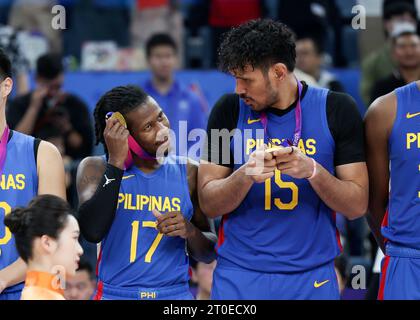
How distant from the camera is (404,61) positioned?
8.75 m

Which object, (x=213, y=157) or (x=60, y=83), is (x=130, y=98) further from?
(x=60, y=83)

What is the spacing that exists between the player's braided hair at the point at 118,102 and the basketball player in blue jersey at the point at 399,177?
1285mm

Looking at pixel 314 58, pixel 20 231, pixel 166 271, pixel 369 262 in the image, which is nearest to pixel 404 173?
pixel 166 271

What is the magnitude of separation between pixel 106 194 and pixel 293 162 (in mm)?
1035

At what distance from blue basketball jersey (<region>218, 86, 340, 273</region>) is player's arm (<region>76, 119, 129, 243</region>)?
2.02 ft

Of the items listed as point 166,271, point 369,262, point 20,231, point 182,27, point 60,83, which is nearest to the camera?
point 20,231

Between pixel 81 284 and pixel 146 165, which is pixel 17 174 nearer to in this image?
pixel 146 165

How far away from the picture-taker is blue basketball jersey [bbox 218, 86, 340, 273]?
4895 millimetres

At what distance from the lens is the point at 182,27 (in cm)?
1068

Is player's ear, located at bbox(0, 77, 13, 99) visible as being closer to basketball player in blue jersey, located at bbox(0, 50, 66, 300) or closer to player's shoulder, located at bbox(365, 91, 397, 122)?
basketball player in blue jersey, located at bbox(0, 50, 66, 300)

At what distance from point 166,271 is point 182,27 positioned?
6.05 m

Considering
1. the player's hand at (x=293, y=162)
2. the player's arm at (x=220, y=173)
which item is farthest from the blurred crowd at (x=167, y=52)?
the player's hand at (x=293, y=162)

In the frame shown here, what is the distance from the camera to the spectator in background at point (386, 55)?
31.1 ft

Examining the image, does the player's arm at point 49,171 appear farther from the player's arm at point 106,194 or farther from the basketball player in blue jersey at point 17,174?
the player's arm at point 106,194
